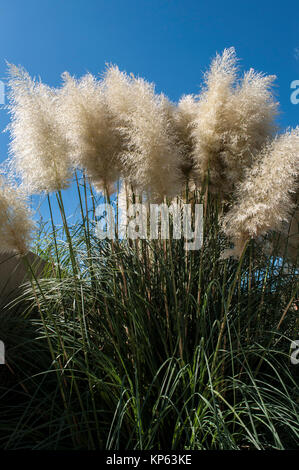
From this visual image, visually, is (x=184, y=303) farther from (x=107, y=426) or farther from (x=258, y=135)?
(x=258, y=135)

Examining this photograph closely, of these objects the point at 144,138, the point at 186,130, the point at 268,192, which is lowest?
the point at 268,192

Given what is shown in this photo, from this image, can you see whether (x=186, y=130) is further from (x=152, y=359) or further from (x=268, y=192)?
(x=152, y=359)

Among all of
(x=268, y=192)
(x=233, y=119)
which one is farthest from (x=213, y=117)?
(x=268, y=192)

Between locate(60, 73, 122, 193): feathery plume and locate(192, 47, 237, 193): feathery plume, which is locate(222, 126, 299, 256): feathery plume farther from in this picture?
locate(60, 73, 122, 193): feathery plume

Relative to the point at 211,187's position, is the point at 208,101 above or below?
above

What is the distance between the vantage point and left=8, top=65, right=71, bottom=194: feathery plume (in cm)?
193

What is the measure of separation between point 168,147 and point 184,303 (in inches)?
38.1

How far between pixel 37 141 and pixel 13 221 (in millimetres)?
481

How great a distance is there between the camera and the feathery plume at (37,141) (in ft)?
6.33

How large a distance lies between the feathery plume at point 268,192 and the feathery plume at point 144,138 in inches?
18.0

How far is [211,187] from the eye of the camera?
247cm

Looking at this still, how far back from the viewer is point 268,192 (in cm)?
179
